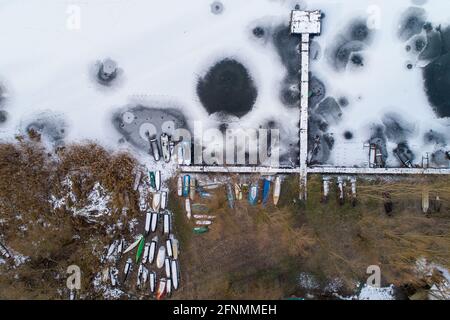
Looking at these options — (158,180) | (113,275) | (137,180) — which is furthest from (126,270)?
(158,180)

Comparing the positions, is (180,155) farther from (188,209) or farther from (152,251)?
(152,251)

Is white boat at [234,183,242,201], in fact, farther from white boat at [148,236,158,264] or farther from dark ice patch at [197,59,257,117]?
white boat at [148,236,158,264]

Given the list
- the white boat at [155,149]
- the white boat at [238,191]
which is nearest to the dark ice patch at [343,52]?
the white boat at [238,191]

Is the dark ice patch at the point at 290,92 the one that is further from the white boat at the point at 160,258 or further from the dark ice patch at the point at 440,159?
the white boat at the point at 160,258

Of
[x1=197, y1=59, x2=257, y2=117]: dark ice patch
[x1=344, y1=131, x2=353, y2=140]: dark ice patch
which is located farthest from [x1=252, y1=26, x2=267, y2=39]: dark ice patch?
[x1=344, y1=131, x2=353, y2=140]: dark ice patch
